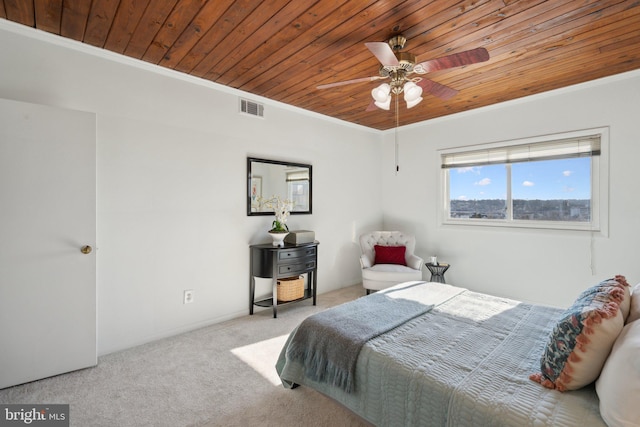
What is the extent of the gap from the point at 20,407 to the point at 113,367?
54 centimetres

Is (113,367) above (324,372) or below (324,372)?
below

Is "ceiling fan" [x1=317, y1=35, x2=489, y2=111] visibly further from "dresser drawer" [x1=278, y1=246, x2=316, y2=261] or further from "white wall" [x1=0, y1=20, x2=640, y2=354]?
"dresser drawer" [x1=278, y1=246, x2=316, y2=261]

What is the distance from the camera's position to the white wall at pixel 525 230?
3029mm

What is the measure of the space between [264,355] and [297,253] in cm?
123

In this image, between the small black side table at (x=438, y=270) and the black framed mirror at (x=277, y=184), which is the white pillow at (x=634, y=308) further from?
the black framed mirror at (x=277, y=184)

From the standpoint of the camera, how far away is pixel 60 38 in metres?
2.34

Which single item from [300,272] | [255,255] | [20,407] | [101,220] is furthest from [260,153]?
[20,407]

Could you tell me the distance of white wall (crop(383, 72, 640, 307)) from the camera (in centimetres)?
303

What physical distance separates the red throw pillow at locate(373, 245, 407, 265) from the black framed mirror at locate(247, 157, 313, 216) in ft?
3.76

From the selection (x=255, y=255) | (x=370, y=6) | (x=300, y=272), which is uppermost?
(x=370, y=6)

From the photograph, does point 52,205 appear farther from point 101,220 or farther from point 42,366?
point 42,366

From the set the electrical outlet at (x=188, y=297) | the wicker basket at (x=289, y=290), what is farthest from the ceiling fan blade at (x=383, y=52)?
the electrical outlet at (x=188, y=297)

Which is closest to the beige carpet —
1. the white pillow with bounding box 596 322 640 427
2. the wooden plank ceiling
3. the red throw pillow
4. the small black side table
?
the white pillow with bounding box 596 322 640 427

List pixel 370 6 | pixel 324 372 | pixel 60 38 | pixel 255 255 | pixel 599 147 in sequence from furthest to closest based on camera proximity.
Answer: pixel 255 255
pixel 599 147
pixel 60 38
pixel 370 6
pixel 324 372
